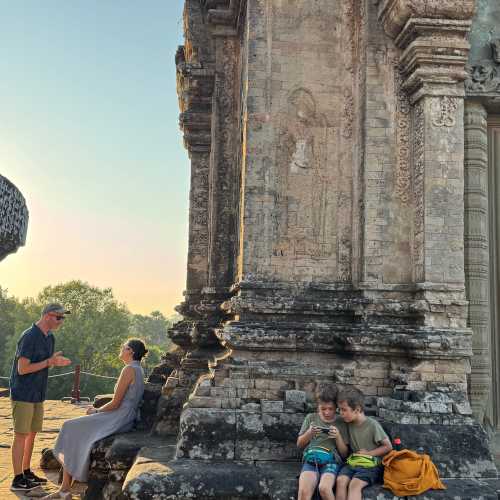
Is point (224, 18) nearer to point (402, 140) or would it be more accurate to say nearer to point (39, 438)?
point (402, 140)

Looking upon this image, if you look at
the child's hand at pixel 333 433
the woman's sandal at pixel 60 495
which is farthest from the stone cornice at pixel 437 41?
the woman's sandal at pixel 60 495

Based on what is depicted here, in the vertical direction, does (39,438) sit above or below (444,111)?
below

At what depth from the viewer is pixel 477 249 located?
7.20 meters

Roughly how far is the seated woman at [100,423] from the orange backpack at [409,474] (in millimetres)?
3111

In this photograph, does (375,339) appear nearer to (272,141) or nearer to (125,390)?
(272,141)

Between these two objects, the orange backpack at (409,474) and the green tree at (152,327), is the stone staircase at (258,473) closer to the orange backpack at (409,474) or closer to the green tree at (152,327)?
the orange backpack at (409,474)

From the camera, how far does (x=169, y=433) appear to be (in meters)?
7.11

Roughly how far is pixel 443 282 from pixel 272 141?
2.28 meters

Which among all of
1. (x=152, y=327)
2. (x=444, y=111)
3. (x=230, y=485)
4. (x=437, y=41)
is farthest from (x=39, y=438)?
(x=152, y=327)

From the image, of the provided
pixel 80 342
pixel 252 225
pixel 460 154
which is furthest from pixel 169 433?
pixel 80 342

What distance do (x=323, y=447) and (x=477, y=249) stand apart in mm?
3255

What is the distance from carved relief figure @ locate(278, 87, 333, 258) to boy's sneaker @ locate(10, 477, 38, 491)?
359 centimetres

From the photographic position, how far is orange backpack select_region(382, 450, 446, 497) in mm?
4973

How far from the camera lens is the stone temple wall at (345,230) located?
604cm
